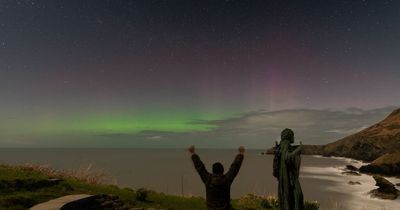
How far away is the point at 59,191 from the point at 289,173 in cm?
992

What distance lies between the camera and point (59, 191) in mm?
16109

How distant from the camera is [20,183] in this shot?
52.2ft

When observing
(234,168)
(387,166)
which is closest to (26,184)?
(234,168)

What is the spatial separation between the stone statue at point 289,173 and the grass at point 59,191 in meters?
6.86

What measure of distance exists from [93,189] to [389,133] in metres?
88.6

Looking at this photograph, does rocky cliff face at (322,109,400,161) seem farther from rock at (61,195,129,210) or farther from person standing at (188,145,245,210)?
person standing at (188,145,245,210)

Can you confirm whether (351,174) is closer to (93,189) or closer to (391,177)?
(391,177)

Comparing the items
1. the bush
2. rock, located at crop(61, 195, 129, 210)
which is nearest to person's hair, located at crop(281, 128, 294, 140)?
rock, located at crop(61, 195, 129, 210)

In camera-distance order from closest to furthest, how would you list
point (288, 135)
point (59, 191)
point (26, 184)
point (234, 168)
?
1. point (234, 168)
2. point (288, 135)
3. point (26, 184)
4. point (59, 191)

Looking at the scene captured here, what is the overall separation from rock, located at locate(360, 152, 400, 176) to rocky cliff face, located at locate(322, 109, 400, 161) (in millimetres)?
23405

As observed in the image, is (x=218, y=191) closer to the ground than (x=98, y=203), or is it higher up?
higher up

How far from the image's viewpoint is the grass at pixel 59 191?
14.5m

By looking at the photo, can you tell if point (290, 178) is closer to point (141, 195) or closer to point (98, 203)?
point (98, 203)

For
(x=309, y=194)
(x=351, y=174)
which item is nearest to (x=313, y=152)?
(x=351, y=174)
